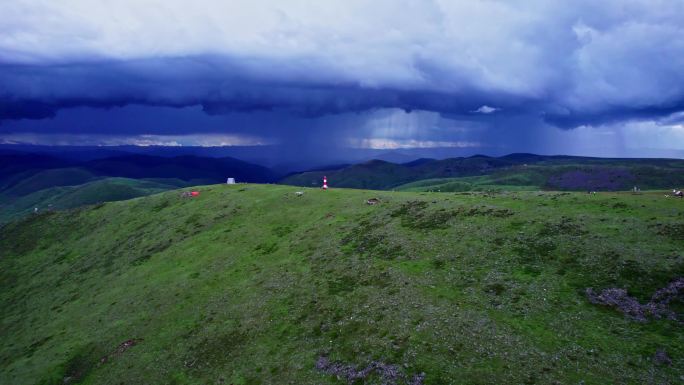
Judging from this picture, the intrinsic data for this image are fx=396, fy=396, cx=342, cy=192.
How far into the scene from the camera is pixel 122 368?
55969mm

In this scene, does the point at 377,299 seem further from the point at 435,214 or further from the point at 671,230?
the point at 671,230

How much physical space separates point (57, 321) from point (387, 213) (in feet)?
230

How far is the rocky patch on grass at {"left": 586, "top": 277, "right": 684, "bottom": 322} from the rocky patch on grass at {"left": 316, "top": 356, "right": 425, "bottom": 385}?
70.8ft

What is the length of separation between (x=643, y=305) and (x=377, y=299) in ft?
93.8

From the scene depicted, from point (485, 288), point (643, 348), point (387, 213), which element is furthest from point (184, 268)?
point (643, 348)

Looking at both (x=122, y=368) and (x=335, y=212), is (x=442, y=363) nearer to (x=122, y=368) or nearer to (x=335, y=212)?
(x=122, y=368)

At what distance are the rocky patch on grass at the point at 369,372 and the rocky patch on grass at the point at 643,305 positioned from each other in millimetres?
21571

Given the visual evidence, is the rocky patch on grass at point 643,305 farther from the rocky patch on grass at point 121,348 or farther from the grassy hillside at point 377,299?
the rocky patch on grass at point 121,348

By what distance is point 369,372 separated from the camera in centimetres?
3950

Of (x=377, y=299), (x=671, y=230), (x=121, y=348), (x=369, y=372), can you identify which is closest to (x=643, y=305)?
(x=671, y=230)

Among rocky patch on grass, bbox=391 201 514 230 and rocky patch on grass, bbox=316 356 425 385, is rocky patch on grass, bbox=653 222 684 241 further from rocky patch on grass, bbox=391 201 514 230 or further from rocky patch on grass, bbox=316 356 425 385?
rocky patch on grass, bbox=316 356 425 385

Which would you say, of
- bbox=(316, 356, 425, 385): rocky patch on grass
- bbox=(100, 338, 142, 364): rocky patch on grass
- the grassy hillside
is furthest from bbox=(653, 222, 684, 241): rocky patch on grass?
bbox=(100, 338, 142, 364): rocky patch on grass

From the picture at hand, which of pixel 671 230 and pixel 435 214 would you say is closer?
pixel 671 230

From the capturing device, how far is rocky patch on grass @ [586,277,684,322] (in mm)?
38562
